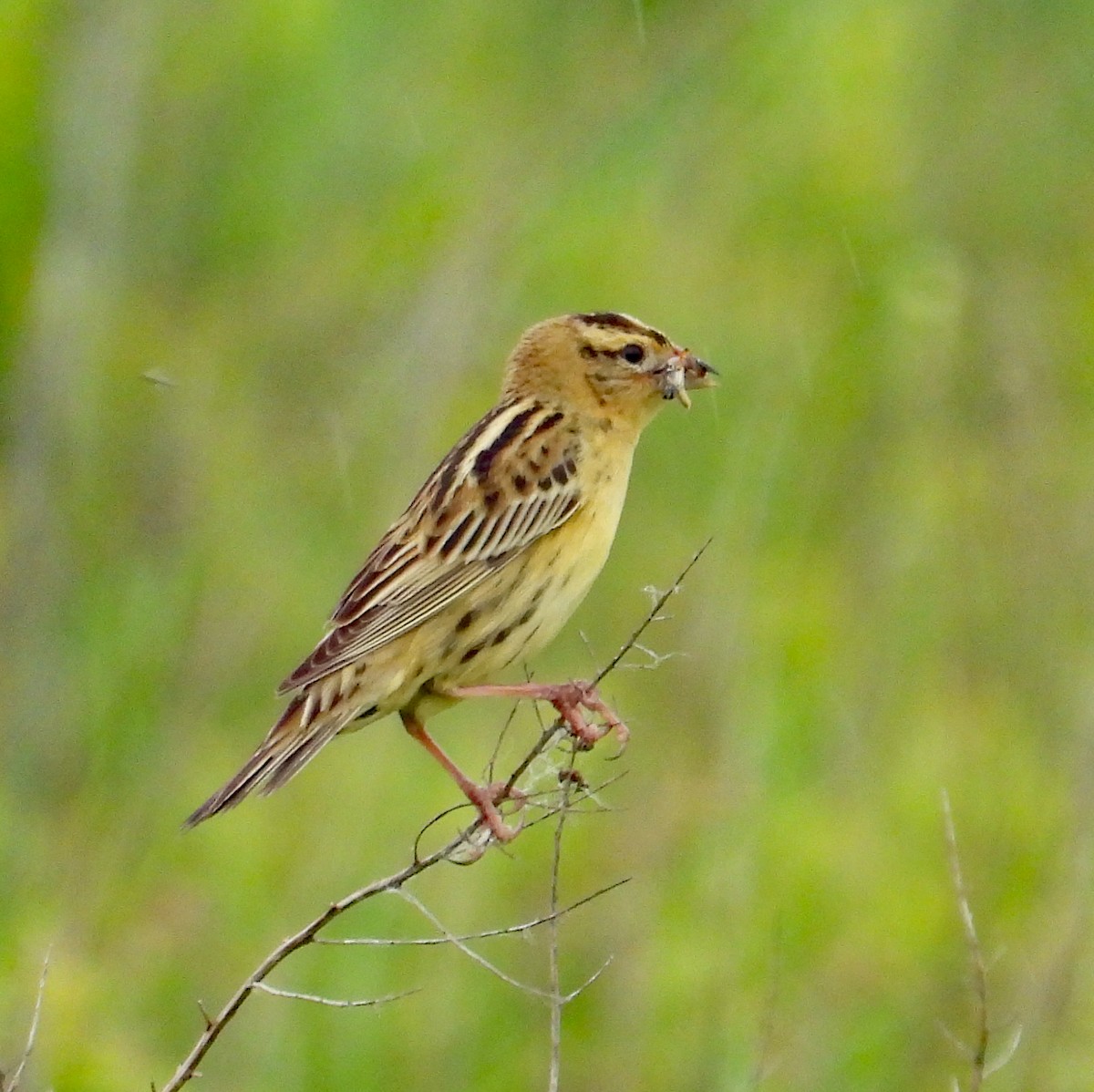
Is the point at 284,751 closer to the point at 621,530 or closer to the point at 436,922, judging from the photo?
the point at 436,922

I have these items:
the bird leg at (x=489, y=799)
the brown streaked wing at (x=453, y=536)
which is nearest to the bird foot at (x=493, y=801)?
the bird leg at (x=489, y=799)

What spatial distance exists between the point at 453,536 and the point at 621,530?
140 inches

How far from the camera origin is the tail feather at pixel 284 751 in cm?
499

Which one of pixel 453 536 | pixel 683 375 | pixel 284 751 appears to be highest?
pixel 683 375

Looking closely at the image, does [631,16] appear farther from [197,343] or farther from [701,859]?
[701,859]

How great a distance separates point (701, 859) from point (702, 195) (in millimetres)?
4542

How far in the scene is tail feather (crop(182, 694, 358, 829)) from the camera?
499 cm

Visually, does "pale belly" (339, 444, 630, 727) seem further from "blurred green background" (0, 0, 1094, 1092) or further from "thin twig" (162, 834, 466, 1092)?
"thin twig" (162, 834, 466, 1092)

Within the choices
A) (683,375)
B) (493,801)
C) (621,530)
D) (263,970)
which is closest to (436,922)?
(263,970)

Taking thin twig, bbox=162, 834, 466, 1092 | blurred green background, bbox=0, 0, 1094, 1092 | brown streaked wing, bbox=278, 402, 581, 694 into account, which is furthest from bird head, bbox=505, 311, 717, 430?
thin twig, bbox=162, 834, 466, 1092

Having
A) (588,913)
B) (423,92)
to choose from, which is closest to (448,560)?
(588,913)

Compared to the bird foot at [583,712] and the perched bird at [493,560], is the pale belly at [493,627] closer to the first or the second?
the perched bird at [493,560]

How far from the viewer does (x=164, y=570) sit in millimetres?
7441

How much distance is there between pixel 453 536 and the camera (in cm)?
573
